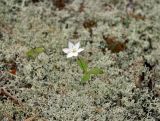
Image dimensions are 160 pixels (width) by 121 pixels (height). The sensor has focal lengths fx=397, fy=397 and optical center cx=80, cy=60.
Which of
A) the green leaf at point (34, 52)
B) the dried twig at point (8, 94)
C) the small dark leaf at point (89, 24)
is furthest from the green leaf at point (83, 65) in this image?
the small dark leaf at point (89, 24)

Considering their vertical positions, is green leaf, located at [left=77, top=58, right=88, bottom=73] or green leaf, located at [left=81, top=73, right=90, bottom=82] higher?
green leaf, located at [left=77, top=58, right=88, bottom=73]

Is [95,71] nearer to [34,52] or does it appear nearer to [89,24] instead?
[34,52]

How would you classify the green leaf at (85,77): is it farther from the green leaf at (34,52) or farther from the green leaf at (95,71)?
the green leaf at (34,52)

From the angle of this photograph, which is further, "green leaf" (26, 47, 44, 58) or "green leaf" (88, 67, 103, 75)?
"green leaf" (26, 47, 44, 58)

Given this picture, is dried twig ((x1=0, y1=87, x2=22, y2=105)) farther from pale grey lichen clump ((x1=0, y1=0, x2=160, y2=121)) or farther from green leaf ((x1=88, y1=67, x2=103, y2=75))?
green leaf ((x1=88, y1=67, x2=103, y2=75))

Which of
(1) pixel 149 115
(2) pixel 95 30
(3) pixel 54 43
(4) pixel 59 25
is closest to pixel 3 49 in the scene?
(3) pixel 54 43

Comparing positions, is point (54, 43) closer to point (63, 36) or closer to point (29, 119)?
point (63, 36)

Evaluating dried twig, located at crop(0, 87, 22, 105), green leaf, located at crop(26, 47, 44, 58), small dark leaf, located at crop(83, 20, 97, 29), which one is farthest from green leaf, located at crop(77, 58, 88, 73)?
small dark leaf, located at crop(83, 20, 97, 29)
